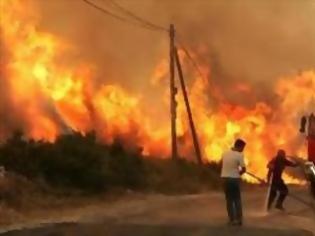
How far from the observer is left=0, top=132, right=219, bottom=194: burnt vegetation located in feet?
96.5

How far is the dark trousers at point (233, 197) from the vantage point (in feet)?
63.1

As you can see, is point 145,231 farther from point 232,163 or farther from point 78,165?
point 78,165

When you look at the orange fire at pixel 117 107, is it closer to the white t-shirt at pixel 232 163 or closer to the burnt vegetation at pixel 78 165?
the burnt vegetation at pixel 78 165

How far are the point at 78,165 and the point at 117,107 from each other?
1502cm

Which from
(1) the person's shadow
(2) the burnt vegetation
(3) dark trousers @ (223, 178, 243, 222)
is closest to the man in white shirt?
(3) dark trousers @ (223, 178, 243, 222)

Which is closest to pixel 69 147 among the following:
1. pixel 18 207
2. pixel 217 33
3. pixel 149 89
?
pixel 18 207

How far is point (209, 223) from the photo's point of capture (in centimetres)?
2025

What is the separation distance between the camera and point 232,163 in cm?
1914

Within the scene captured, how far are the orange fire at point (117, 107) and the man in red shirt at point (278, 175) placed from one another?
14726mm

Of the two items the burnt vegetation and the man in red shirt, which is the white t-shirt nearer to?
the man in red shirt

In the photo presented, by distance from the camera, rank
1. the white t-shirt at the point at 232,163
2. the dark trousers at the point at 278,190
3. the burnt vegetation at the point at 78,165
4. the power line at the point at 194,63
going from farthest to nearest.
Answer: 1. the power line at the point at 194,63
2. the burnt vegetation at the point at 78,165
3. the dark trousers at the point at 278,190
4. the white t-shirt at the point at 232,163

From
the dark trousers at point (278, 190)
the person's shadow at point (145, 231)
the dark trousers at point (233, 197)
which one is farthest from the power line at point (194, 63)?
the person's shadow at point (145, 231)

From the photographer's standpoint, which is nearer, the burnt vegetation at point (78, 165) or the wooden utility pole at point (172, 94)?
the burnt vegetation at point (78, 165)

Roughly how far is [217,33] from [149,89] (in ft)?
17.5
